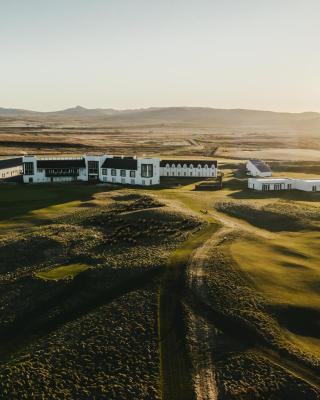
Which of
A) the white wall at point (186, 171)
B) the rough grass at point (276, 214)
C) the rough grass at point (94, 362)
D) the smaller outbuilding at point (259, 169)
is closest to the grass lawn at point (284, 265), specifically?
the rough grass at point (276, 214)

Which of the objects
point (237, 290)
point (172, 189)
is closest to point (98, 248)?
point (237, 290)

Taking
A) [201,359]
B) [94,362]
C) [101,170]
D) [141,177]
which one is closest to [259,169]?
[141,177]

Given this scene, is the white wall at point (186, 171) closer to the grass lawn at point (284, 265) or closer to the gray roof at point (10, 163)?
→ the gray roof at point (10, 163)

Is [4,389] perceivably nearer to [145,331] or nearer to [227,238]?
[145,331]

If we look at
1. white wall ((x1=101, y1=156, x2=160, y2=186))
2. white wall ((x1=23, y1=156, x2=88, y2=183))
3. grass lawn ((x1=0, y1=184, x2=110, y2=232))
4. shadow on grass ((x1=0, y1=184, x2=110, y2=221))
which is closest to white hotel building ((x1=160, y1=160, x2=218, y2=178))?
white wall ((x1=101, y1=156, x2=160, y2=186))

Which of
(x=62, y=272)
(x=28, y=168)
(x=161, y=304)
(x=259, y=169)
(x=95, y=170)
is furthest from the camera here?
(x=259, y=169)

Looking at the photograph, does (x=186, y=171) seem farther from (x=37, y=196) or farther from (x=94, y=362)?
(x=94, y=362)
